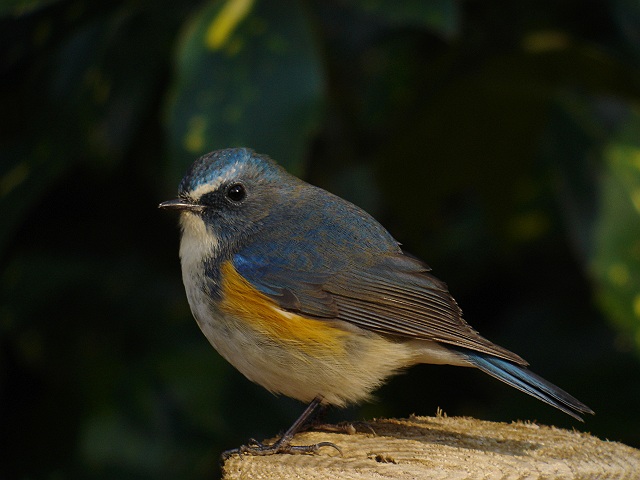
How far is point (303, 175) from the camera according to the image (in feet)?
15.9

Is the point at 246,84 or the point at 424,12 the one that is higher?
the point at 424,12

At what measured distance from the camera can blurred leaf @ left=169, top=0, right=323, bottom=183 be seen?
3.99m

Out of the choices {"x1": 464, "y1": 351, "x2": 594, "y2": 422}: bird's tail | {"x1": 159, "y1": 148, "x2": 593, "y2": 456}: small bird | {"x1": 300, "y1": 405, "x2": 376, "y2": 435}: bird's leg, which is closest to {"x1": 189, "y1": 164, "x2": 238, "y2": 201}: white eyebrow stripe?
{"x1": 159, "y1": 148, "x2": 593, "y2": 456}: small bird

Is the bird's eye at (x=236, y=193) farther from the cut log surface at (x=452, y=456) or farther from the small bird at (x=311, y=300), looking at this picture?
the cut log surface at (x=452, y=456)

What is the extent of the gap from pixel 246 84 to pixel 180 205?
643 millimetres

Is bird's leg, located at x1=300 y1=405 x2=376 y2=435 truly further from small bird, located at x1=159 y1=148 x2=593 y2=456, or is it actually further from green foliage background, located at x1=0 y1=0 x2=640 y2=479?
green foliage background, located at x1=0 y1=0 x2=640 y2=479

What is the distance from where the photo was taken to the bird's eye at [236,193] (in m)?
3.85

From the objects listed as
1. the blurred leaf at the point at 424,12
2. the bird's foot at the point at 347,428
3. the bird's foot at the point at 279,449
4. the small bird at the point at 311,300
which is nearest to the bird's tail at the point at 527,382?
the small bird at the point at 311,300

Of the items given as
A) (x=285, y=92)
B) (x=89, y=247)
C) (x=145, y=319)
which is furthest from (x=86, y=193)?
(x=285, y=92)

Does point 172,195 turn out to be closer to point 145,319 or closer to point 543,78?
point 145,319

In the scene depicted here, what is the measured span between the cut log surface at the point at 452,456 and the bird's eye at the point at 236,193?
0.92 m

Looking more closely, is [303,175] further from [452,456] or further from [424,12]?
[452,456]

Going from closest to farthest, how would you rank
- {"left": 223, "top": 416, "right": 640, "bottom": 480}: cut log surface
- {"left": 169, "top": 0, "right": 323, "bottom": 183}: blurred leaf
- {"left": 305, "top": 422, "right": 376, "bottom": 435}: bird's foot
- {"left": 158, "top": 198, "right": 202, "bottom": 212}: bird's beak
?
{"left": 223, "top": 416, "right": 640, "bottom": 480}: cut log surface < {"left": 305, "top": 422, "right": 376, "bottom": 435}: bird's foot < {"left": 158, "top": 198, "right": 202, "bottom": 212}: bird's beak < {"left": 169, "top": 0, "right": 323, "bottom": 183}: blurred leaf

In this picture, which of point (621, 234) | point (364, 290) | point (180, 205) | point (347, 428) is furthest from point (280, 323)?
point (621, 234)
